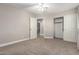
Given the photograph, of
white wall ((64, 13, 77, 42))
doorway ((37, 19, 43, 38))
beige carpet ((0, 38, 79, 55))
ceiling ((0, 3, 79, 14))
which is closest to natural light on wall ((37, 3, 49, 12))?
ceiling ((0, 3, 79, 14))

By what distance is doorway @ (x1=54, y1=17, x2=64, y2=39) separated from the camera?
2.43 metres

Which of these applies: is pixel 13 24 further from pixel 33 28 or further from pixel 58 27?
pixel 58 27

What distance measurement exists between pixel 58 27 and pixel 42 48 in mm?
686

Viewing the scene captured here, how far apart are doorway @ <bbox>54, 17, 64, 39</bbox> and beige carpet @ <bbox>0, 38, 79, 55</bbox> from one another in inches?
5.1

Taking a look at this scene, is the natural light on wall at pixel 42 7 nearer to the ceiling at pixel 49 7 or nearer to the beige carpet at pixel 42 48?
the ceiling at pixel 49 7

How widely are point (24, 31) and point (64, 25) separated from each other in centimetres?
106

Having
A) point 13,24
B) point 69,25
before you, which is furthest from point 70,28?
point 13,24

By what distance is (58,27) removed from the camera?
2.46 metres

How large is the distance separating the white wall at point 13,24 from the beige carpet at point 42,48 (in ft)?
0.66

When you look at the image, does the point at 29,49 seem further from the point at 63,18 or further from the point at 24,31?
the point at 63,18

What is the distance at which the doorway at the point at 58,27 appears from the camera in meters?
2.43

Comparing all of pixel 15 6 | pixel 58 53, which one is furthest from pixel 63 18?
pixel 15 6

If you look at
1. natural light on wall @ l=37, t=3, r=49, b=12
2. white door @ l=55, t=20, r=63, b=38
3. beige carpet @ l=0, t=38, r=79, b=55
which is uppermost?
natural light on wall @ l=37, t=3, r=49, b=12

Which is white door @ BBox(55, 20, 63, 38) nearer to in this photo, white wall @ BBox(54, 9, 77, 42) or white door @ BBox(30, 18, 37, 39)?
white wall @ BBox(54, 9, 77, 42)
